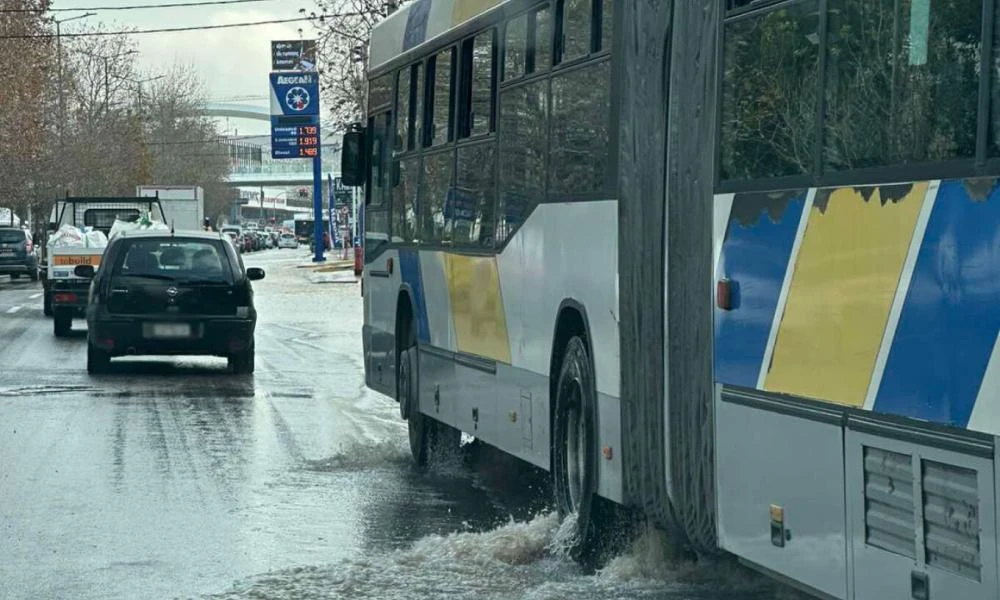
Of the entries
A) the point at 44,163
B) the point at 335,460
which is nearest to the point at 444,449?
the point at 335,460

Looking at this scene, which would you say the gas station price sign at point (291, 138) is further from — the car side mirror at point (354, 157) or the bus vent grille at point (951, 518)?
the bus vent grille at point (951, 518)

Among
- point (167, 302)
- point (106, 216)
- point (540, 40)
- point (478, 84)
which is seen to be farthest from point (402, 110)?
point (106, 216)

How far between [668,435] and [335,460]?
605 cm

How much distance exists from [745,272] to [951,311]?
166 cm

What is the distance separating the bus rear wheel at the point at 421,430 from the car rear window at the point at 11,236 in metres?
46.6

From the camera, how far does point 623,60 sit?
8.37 meters

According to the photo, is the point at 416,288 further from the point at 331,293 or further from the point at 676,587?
the point at 331,293

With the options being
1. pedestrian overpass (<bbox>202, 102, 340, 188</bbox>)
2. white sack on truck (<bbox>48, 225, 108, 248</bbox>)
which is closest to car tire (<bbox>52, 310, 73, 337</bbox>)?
white sack on truck (<bbox>48, 225, 108, 248</bbox>)

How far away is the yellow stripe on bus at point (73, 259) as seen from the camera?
30406 mm

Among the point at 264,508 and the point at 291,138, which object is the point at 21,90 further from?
the point at 264,508

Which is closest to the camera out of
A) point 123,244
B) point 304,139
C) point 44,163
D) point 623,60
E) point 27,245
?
point 623,60

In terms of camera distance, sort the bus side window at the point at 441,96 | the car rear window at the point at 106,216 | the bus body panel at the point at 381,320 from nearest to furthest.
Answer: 1. the bus side window at the point at 441,96
2. the bus body panel at the point at 381,320
3. the car rear window at the point at 106,216

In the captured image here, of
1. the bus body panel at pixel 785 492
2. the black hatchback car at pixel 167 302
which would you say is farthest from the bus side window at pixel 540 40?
the black hatchback car at pixel 167 302

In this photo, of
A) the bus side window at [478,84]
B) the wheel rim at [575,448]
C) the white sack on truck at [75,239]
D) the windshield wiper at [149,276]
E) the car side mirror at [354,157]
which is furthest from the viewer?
the white sack on truck at [75,239]
